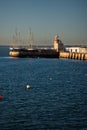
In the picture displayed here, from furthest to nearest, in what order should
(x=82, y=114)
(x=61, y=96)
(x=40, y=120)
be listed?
(x=61, y=96)
(x=82, y=114)
(x=40, y=120)

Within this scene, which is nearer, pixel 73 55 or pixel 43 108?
pixel 43 108

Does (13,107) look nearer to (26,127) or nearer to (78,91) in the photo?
(26,127)

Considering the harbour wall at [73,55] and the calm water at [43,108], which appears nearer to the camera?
the calm water at [43,108]

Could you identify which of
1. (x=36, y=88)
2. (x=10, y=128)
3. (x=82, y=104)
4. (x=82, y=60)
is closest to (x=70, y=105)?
(x=82, y=104)

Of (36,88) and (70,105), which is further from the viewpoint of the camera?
(36,88)

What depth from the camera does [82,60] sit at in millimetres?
178625

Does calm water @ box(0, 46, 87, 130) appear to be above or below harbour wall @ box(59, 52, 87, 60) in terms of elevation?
above

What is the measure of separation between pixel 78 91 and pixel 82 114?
734 inches

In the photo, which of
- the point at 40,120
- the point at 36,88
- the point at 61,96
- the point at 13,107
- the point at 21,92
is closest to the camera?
the point at 40,120

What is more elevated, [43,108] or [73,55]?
[43,108]

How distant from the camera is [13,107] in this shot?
1955 inches

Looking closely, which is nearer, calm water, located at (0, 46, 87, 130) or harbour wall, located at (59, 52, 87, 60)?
calm water, located at (0, 46, 87, 130)

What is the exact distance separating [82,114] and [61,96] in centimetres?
1304

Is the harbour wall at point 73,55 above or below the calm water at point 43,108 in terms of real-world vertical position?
below
